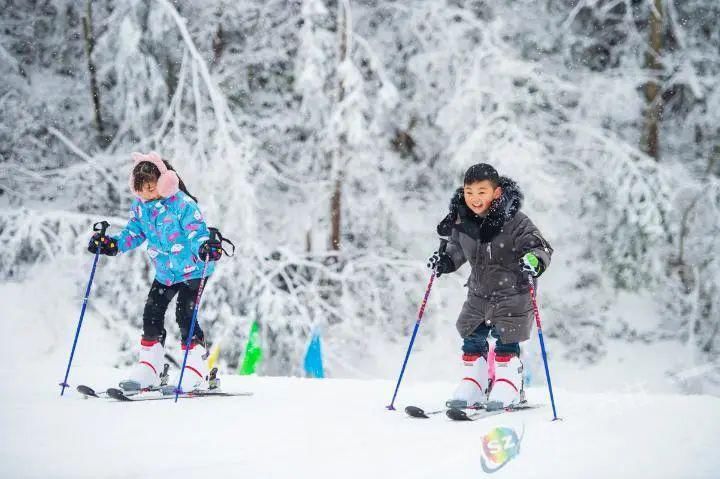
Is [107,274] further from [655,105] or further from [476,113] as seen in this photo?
[655,105]

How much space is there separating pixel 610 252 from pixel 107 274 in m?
8.58

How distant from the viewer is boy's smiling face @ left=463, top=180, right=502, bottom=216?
394 cm

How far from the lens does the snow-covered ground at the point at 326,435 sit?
110 inches

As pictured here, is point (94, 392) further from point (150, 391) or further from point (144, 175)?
point (144, 175)

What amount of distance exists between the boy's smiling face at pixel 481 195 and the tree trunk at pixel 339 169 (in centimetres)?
691

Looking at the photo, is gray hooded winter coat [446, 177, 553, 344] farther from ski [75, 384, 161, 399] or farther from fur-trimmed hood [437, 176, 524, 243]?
ski [75, 384, 161, 399]

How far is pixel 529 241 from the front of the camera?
3.86 meters

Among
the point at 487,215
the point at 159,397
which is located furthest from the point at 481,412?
the point at 159,397

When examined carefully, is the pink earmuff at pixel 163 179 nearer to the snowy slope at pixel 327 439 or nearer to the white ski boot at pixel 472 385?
the snowy slope at pixel 327 439

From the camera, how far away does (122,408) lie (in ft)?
12.7

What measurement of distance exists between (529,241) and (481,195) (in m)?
0.40

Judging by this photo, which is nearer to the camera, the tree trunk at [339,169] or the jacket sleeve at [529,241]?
the jacket sleeve at [529,241]

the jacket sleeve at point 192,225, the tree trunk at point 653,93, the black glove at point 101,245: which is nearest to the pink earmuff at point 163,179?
the jacket sleeve at point 192,225

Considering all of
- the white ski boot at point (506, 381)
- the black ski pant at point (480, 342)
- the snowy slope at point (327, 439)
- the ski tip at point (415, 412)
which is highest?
the black ski pant at point (480, 342)
